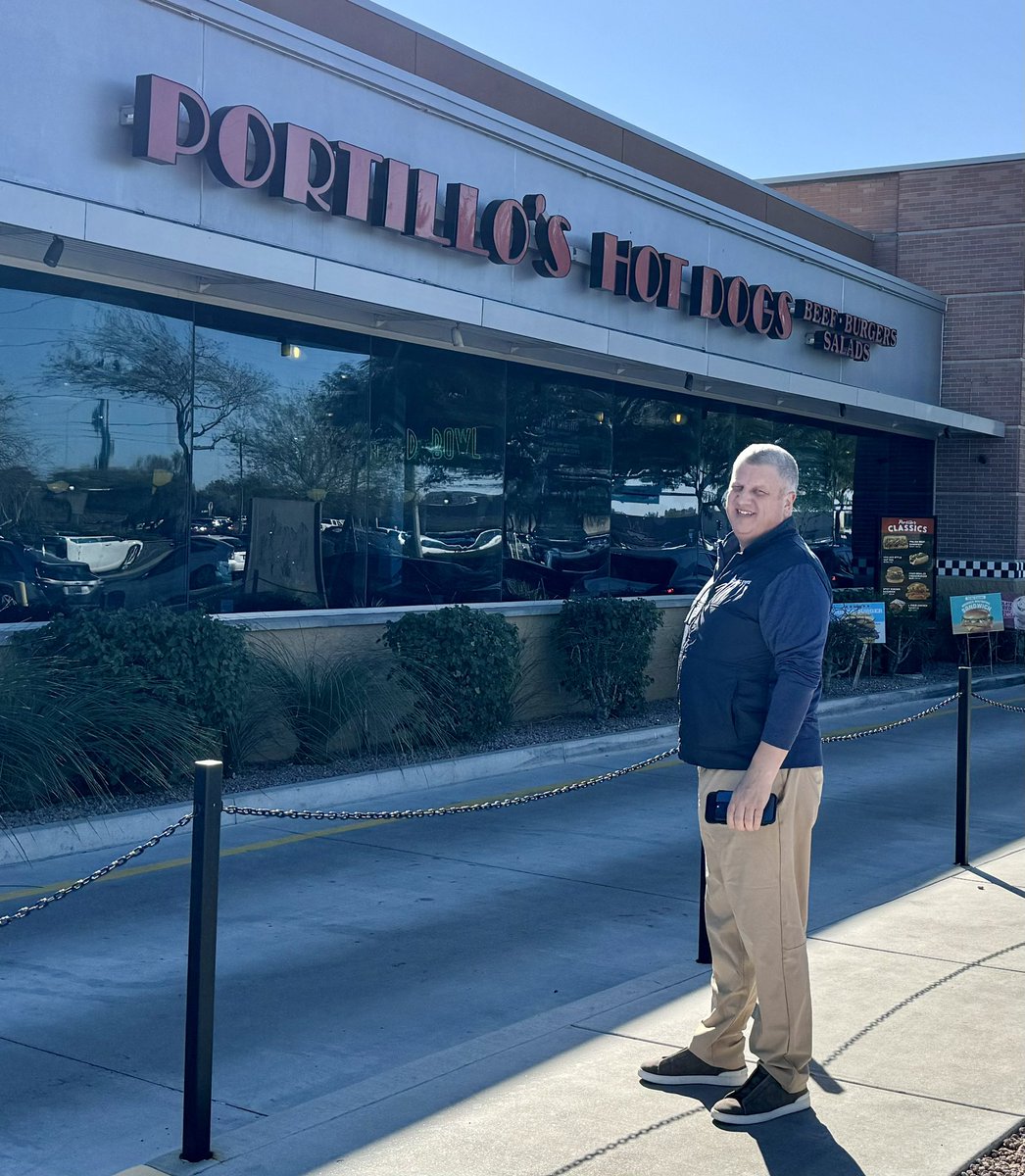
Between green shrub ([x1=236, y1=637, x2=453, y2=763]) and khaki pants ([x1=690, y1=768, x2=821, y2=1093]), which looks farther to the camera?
green shrub ([x1=236, y1=637, x2=453, y2=763])

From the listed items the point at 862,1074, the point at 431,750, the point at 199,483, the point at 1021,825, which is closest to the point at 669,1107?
the point at 862,1074

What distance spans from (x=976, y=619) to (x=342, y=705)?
12.3 m

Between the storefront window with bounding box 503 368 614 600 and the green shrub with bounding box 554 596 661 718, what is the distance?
106 cm

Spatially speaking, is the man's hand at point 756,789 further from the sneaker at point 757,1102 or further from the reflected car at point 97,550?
the reflected car at point 97,550

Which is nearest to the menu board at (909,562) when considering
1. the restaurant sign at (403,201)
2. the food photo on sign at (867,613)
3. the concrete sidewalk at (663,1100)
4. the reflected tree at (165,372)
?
the food photo on sign at (867,613)

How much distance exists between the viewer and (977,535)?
23266 mm

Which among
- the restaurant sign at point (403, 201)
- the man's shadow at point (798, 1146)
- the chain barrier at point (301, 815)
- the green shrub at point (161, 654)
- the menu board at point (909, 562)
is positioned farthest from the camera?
the menu board at point (909, 562)

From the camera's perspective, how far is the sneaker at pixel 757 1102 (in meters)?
4.58

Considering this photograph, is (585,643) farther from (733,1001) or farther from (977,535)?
(977,535)

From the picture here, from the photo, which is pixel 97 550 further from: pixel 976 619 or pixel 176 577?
pixel 976 619

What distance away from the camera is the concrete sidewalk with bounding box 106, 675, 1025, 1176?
4289 millimetres

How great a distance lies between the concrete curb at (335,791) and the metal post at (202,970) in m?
4.07

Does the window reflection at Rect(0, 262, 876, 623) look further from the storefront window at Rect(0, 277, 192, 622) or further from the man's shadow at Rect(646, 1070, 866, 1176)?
the man's shadow at Rect(646, 1070, 866, 1176)

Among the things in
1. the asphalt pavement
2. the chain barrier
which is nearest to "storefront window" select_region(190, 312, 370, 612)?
the asphalt pavement
